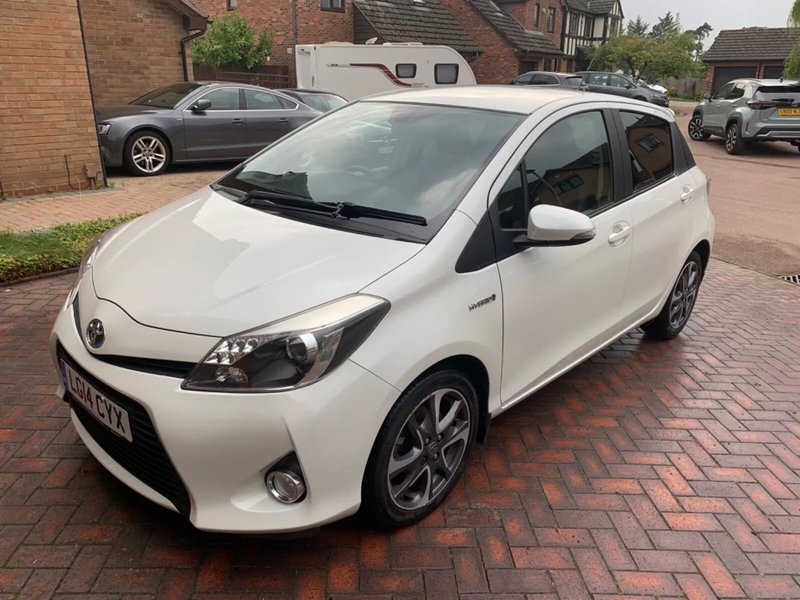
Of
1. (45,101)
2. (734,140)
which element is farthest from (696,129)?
(45,101)

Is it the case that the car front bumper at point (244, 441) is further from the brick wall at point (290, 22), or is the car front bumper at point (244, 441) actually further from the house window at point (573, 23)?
the house window at point (573, 23)

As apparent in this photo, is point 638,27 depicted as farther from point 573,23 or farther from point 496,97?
point 496,97

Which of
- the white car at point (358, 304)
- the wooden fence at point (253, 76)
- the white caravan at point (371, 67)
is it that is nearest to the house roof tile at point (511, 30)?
the white caravan at point (371, 67)

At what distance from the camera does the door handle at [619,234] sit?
11.1 feet

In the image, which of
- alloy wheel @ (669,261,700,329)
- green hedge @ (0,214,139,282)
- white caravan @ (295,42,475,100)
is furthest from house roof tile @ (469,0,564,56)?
alloy wheel @ (669,261,700,329)

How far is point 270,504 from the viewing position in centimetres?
215

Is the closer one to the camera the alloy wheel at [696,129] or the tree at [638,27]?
the alloy wheel at [696,129]

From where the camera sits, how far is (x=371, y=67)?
18.7 m

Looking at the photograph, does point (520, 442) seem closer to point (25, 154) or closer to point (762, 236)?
point (762, 236)

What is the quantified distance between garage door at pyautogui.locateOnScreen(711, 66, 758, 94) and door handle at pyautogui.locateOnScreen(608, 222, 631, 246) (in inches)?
1594

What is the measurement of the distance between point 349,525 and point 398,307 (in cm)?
99

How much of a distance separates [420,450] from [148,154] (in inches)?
348

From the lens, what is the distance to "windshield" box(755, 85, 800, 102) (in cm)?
1456

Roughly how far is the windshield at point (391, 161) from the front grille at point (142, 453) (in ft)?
3.64
